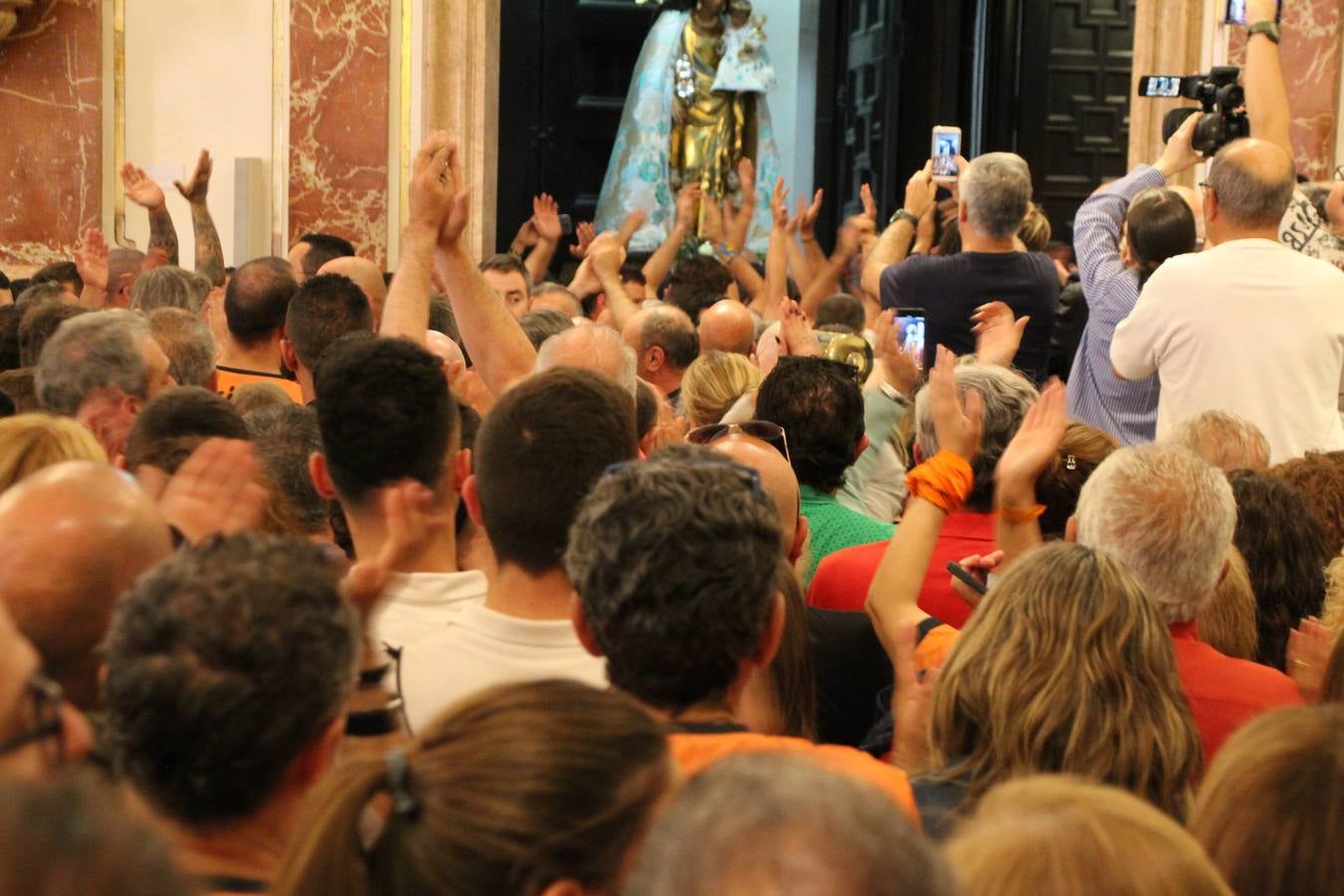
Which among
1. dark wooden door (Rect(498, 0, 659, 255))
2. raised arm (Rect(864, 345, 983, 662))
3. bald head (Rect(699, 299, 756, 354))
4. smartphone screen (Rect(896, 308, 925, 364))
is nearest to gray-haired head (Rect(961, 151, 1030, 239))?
smartphone screen (Rect(896, 308, 925, 364))

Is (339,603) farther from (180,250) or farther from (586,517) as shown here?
(180,250)

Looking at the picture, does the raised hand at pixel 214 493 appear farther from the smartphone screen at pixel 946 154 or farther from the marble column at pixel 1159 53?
→ the marble column at pixel 1159 53

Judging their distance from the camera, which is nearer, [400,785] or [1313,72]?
[400,785]

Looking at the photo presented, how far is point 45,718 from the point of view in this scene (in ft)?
4.59

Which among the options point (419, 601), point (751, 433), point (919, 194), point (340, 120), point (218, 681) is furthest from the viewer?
point (340, 120)

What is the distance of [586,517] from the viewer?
6.78 feet

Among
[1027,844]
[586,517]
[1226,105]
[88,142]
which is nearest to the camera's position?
[1027,844]

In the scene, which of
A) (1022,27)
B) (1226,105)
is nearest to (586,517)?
(1226,105)

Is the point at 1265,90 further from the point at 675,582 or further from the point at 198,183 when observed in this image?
the point at 198,183

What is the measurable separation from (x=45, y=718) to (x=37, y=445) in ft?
5.02

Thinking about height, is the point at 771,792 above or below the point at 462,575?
above

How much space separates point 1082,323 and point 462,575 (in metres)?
5.70

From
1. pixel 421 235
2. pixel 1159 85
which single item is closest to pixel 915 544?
pixel 421 235

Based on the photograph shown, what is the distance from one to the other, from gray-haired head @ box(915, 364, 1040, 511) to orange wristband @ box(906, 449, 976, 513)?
484 millimetres
